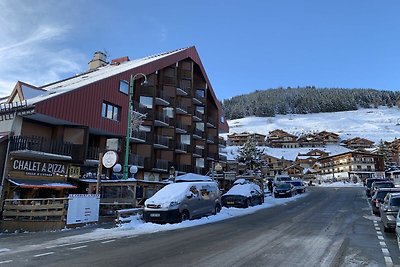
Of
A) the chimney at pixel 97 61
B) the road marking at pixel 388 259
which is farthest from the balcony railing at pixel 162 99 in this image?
the road marking at pixel 388 259

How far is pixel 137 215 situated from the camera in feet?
62.9

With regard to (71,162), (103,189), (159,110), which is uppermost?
(159,110)

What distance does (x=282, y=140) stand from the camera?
149 metres

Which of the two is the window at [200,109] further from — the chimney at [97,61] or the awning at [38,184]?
the awning at [38,184]

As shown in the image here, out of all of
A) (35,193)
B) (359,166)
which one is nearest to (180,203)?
(35,193)

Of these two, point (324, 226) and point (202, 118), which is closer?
point (324, 226)

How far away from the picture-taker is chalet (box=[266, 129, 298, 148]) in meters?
148

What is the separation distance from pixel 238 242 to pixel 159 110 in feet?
106

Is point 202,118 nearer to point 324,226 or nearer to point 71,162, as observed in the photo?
point 71,162

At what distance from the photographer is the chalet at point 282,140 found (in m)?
148

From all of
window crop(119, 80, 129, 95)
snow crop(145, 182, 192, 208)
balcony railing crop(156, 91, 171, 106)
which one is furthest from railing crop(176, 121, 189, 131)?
snow crop(145, 182, 192, 208)

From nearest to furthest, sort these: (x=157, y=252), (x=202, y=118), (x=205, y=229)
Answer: (x=157, y=252)
(x=205, y=229)
(x=202, y=118)

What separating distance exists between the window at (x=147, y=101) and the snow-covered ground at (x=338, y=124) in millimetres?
117202

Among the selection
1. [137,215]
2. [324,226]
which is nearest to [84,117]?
[137,215]
